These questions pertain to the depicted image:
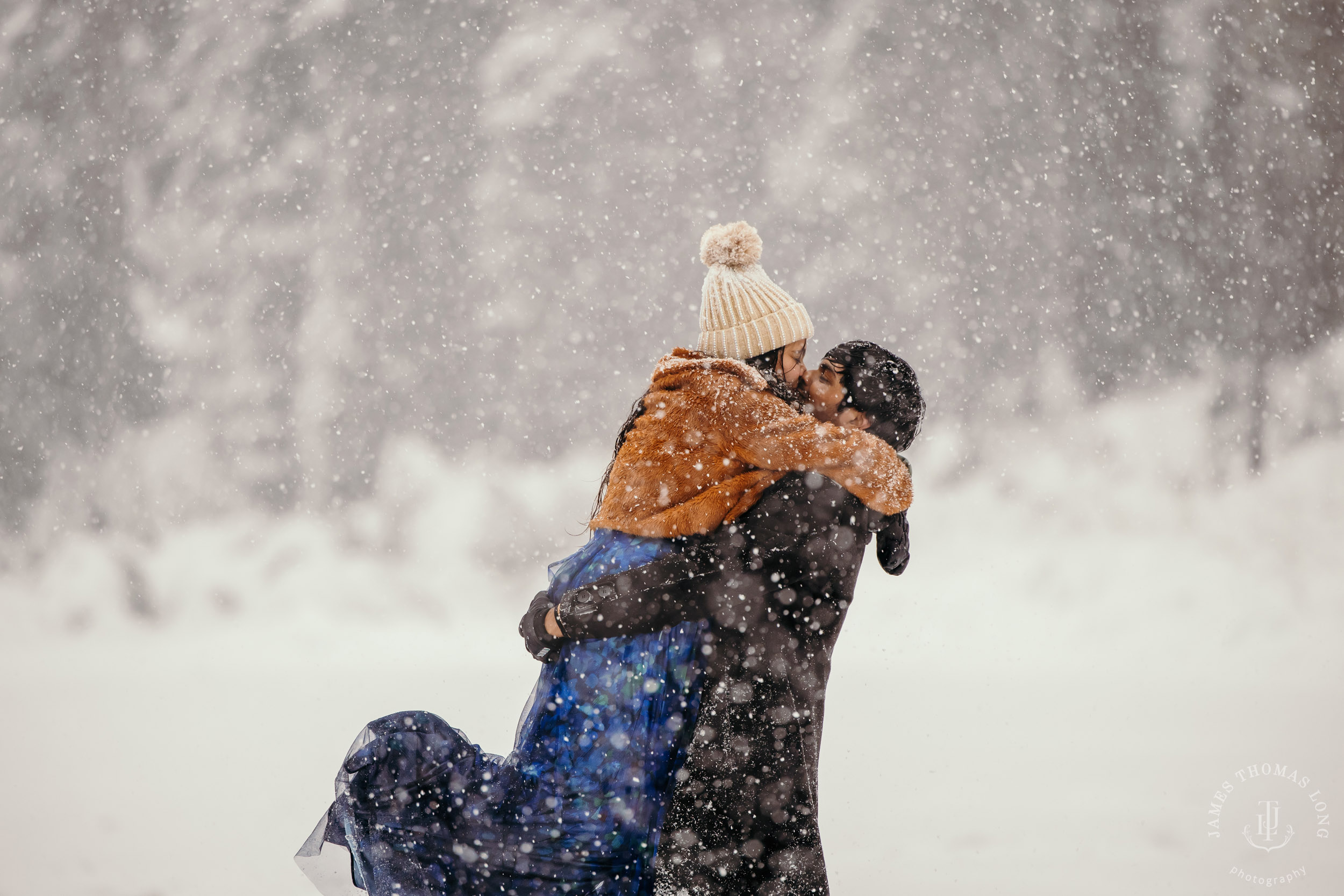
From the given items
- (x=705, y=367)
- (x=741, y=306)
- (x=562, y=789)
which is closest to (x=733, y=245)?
(x=741, y=306)

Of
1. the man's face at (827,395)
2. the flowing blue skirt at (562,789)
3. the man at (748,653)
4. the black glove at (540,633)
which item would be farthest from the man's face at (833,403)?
the black glove at (540,633)

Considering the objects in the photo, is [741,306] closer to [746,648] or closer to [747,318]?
[747,318]

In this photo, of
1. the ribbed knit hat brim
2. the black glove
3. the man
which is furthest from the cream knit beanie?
the black glove

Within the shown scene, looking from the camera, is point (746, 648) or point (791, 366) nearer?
point (746, 648)

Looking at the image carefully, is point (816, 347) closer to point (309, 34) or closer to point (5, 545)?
point (309, 34)

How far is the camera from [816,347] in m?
3.67

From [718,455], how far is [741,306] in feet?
0.69

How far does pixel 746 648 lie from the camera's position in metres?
1.27

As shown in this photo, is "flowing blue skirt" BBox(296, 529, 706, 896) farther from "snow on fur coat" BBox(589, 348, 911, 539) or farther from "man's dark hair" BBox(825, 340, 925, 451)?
Answer: "man's dark hair" BBox(825, 340, 925, 451)

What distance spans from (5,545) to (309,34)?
240cm

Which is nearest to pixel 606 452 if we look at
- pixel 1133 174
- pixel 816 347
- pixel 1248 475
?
pixel 816 347

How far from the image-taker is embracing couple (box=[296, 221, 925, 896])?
4.14ft

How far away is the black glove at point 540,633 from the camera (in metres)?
1.32

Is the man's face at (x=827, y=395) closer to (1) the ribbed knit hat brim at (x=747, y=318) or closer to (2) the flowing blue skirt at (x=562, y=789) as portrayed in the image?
(1) the ribbed knit hat brim at (x=747, y=318)
